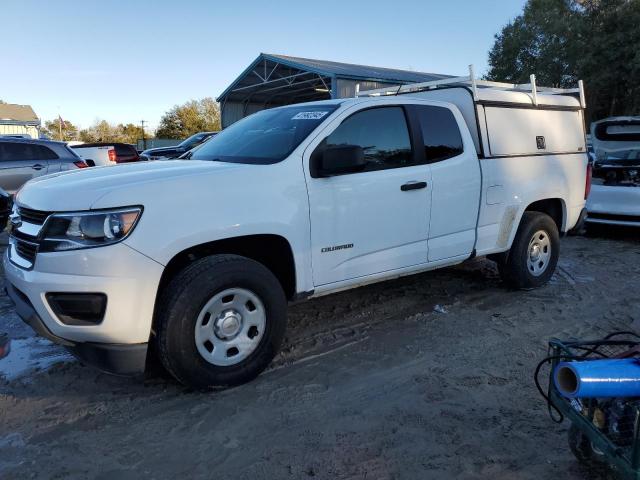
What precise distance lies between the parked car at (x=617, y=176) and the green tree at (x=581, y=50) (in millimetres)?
18490

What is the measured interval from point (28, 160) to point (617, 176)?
10302 mm

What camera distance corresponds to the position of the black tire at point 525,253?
5.30 m

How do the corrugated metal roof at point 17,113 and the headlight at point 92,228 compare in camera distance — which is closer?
the headlight at point 92,228

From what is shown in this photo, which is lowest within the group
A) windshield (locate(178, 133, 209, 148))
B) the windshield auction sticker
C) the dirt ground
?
the dirt ground

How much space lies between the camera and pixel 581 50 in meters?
27.6

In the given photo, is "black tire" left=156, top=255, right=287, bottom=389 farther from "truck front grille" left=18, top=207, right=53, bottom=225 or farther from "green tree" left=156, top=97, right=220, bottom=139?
"green tree" left=156, top=97, right=220, bottom=139

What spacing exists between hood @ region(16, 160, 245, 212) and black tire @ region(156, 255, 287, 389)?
1.82ft

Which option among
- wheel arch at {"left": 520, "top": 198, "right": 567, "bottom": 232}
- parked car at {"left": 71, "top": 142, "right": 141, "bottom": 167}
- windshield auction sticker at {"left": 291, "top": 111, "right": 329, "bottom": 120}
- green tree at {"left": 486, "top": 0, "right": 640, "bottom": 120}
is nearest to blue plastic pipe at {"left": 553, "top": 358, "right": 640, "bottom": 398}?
windshield auction sticker at {"left": 291, "top": 111, "right": 329, "bottom": 120}

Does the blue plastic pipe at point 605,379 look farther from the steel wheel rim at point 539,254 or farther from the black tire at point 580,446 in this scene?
the steel wheel rim at point 539,254

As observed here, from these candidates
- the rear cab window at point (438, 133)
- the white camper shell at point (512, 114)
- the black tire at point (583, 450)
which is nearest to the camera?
the black tire at point (583, 450)

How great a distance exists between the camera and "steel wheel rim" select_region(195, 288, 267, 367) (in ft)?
10.8

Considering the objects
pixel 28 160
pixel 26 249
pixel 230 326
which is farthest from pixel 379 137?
pixel 28 160

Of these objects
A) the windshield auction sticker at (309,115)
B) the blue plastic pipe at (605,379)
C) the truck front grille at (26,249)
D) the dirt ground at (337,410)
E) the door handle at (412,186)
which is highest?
the windshield auction sticker at (309,115)

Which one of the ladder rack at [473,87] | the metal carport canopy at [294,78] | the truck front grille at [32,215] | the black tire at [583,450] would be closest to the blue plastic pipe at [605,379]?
the black tire at [583,450]
